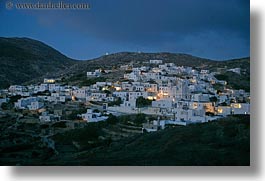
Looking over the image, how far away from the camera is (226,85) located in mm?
5883

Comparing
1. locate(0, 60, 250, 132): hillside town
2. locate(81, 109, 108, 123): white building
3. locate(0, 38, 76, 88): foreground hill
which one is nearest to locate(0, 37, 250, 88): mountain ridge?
locate(0, 38, 76, 88): foreground hill

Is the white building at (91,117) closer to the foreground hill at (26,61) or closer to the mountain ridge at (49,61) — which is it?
the mountain ridge at (49,61)

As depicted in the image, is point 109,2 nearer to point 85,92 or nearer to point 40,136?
point 85,92

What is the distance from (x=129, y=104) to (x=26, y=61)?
5.76ft

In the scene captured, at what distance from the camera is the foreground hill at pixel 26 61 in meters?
6.03

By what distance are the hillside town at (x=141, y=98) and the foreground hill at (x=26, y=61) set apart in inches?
7.2

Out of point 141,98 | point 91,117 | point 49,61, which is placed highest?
point 49,61

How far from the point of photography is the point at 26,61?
21.0 feet

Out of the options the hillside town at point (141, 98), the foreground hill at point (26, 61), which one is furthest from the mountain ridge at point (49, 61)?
the hillside town at point (141, 98)

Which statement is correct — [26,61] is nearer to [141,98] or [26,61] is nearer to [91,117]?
[91,117]

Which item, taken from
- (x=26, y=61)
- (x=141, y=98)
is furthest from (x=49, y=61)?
(x=141, y=98)

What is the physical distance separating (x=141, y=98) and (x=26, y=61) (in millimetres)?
1884

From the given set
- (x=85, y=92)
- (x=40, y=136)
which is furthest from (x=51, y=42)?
(x=40, y=136)

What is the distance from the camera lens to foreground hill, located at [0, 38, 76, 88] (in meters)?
6.03
